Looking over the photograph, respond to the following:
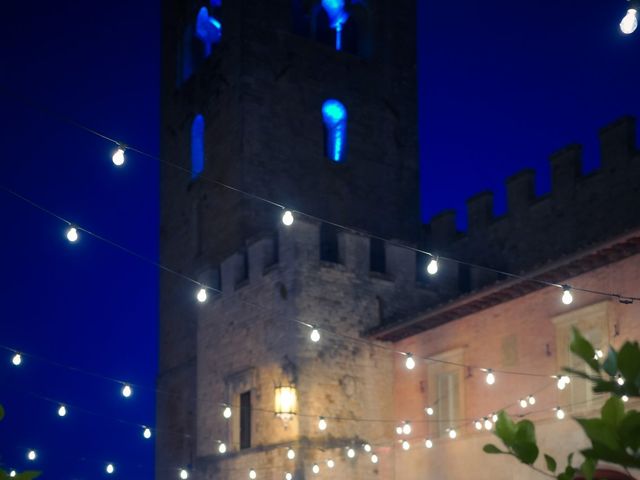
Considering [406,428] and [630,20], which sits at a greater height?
[630,20]

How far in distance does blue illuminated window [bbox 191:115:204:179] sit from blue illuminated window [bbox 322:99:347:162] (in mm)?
2671

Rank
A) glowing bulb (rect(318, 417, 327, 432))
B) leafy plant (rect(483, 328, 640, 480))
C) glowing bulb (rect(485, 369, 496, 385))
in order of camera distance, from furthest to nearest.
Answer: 1. glowing bulb (rect(318, 417, 327, 432))
2. glowing bulb (rect(485, 369, 496, 385))
3. leafy plant (rect(483, 328, 640, 480))

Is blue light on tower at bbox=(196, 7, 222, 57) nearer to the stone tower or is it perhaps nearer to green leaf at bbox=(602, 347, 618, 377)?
the stone tower

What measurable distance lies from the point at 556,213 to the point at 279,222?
478 centimetres

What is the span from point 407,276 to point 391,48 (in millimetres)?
6341

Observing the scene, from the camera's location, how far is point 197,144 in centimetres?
2245

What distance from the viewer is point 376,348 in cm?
1744

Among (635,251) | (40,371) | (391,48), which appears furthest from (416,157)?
(40,371)

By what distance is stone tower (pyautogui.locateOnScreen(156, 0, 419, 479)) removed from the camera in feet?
56.1

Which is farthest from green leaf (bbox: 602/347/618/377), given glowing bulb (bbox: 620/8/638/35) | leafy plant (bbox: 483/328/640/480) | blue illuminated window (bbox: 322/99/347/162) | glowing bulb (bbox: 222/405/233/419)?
blue illuminated window (bbox: 322/99/347/162)

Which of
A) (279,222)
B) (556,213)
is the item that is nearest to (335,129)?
(279,222)

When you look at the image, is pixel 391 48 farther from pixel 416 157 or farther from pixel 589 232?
pixel 589 232

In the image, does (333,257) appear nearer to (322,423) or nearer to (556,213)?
(322,423)

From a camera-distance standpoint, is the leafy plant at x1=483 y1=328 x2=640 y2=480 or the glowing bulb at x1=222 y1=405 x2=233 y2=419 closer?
the leafy plant at x1=483 y1=328 x2=640 y2=480
